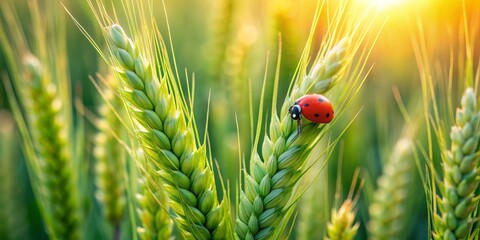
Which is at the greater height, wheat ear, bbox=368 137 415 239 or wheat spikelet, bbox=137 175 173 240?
wheat spikelet, bbox=137 175 173 240

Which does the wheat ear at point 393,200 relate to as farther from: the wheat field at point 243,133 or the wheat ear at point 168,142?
the wheat ear at point 168,142

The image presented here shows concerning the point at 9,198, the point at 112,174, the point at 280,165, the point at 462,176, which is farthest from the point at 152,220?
the point at 9,198

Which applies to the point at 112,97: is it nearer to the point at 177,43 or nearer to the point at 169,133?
the point at 169,133

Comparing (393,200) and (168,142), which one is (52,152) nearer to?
(168,142)

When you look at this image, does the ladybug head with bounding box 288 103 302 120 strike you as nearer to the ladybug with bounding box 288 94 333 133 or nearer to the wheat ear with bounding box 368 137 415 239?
the ladybug with bounding box 288 94 333 133

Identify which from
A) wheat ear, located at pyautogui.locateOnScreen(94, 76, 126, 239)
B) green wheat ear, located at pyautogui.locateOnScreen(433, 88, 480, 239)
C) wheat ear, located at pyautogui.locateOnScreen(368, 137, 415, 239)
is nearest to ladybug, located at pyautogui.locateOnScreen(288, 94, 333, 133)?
green wheat ear, located at pyautogui.locateOnScreen(433, 88, 480, 239)
